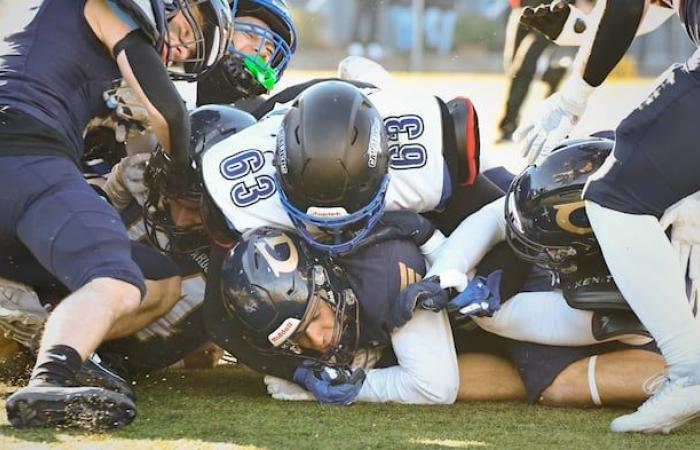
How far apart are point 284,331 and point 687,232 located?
1.07 meters

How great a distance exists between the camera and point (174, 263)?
373cm

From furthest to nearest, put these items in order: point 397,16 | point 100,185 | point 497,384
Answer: point 397,16 < point 100,185 < point 497,384

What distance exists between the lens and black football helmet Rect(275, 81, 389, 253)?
3297 millimetres

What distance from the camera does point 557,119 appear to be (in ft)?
10.8

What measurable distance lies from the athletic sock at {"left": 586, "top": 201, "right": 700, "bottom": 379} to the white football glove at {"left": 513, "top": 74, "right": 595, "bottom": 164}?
389 mm

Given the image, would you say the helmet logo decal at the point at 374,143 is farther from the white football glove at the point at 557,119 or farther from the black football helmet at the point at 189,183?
the black football helmet at the point at 189,183

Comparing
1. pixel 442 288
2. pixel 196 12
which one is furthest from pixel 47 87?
pixel 442 288

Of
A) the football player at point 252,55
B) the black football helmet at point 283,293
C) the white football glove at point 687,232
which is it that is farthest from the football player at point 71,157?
the white football glove at point 687,232

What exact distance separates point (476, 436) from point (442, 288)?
0.48 metres

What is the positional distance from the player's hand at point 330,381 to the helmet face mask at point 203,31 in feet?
3.28

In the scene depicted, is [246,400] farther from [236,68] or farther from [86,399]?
[236,68]

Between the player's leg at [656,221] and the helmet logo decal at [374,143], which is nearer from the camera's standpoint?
the player's leg at [656,221]

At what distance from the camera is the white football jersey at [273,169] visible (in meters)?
3.48

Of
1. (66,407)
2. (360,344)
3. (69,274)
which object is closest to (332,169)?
(360,344)
